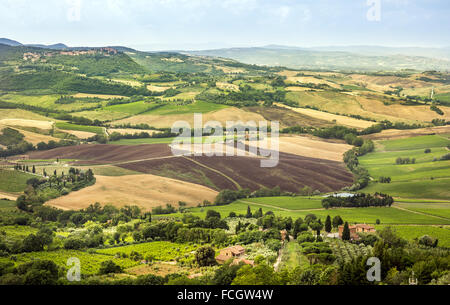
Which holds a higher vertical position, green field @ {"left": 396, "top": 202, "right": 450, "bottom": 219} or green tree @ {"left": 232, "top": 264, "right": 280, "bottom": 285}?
green tree @ {"left": 232, "top": 264, "right": 280, "bottom": 285}

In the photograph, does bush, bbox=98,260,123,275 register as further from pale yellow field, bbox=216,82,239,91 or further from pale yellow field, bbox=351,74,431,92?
pale yellow field, bbox=351,74,431,92

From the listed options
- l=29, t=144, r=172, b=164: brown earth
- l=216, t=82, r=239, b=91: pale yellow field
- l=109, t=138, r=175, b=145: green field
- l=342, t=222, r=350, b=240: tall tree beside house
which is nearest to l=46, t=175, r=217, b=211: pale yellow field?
l=29, t=144, r=172, b=164: brown earth

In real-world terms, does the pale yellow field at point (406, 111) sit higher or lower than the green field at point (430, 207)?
Answer: higher

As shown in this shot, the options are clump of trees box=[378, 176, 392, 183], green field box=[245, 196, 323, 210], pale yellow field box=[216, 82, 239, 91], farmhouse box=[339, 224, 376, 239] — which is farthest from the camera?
pale yellow field box=[216, 82, 239, 91]

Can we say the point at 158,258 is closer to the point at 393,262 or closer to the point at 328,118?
the point at 393,262

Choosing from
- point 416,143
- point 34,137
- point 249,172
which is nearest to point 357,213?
point 249,172

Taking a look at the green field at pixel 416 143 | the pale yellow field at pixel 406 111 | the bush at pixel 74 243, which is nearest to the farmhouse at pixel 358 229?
the bush at pixel 74 243

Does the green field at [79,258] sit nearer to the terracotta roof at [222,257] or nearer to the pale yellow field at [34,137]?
the terracotta roof at [222,257]
